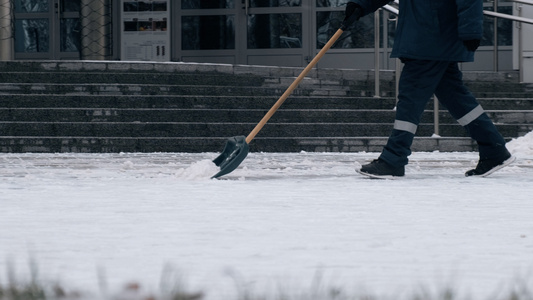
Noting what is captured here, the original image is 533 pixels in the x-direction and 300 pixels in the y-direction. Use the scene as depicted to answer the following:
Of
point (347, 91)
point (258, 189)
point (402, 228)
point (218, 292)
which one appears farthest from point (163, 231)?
point (347, 91)

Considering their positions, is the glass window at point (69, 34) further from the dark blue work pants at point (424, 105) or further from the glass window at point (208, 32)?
the dark blue work pants at point (424, 105)

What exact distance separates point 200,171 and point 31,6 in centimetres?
1296

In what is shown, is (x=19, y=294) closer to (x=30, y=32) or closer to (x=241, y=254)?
(x=241, y=254)

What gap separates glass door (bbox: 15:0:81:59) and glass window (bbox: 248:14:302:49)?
3.24m

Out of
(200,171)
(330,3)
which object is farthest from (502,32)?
(200,171)

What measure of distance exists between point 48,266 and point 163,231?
75cm

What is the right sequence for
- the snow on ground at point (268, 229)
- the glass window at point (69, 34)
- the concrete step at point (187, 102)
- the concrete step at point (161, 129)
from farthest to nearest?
the glass window at point (69, 34), the concrete step at point (187, 102), the concrete step at point (161, 129), the snow on ground at point (268, 229)

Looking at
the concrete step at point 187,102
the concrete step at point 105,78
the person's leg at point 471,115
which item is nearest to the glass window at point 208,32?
the concrete step at point 105,78

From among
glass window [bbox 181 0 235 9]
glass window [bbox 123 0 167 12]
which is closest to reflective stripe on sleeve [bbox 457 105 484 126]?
glass window [bbox 181 0 235 9]

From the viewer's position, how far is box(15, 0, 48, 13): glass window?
17500mm

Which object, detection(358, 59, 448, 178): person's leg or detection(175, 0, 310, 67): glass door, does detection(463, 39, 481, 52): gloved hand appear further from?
detection(175, 0, 310, 67): glass door

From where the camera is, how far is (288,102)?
10102mm

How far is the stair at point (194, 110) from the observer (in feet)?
28.3

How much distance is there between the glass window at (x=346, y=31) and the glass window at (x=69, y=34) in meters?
4.42
